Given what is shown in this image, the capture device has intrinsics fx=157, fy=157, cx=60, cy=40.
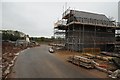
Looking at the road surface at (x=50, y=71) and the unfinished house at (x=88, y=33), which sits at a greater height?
the unfinished house at (x=88, y=33)

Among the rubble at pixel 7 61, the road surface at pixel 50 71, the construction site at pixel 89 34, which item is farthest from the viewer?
the construction site at pixel 89 34

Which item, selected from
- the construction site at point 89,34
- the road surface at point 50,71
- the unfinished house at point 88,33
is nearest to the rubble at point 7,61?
the road surface at point 50,71

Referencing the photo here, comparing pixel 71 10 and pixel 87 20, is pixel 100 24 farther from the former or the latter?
pixel 71 10

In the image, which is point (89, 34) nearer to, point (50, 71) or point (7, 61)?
point (7, 61)

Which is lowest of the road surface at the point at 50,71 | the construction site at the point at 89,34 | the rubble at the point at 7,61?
the road surface at the point at 50,71

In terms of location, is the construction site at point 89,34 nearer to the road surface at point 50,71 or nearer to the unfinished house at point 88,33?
the unfinished house at point 88,33

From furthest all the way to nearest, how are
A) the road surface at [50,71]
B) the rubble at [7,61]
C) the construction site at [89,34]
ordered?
the construction site at [89,34], the rubble at [7,61], the road surface at [50,71]

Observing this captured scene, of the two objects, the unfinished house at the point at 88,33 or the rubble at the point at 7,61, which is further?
the unfinished house at the point at 88,33

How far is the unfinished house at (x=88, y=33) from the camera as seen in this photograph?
27.8 metres

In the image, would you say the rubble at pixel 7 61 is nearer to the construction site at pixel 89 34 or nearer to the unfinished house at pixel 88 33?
the construction site at pixel 89 34

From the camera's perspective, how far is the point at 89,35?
29.0 meters

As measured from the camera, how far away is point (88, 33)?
95.0 ft

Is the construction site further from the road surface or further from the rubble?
the road surface

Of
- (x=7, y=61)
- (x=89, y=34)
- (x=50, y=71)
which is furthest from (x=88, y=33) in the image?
(x=50, y=71)
